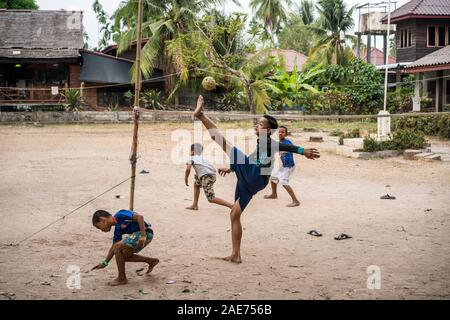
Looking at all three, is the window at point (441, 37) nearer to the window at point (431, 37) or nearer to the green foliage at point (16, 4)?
the window at point (431, 37)

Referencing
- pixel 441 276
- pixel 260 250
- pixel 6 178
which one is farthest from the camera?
pixel 6 178

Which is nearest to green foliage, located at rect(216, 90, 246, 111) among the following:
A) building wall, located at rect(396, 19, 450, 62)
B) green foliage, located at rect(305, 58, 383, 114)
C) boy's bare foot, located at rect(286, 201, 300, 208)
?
green foliage, located at rect(305, 58, 383, 114)

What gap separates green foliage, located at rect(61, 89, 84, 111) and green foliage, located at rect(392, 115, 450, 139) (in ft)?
49.3

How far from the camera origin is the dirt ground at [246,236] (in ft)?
16.8

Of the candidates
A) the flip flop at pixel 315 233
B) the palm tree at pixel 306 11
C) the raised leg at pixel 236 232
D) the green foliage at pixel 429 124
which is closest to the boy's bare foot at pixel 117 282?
the raised leg at pixel 236 232

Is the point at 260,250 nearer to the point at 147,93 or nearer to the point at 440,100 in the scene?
the point at 440,100

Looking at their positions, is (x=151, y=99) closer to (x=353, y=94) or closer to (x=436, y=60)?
(x=353, y=94)

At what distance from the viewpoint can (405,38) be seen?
2931 cm

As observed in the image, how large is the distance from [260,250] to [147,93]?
934 inches

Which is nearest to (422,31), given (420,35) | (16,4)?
(420,35)

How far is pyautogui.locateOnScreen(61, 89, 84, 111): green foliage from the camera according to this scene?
27.2 m

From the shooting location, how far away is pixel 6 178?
11711 mm

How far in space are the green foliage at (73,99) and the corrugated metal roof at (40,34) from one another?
2.19 meters
